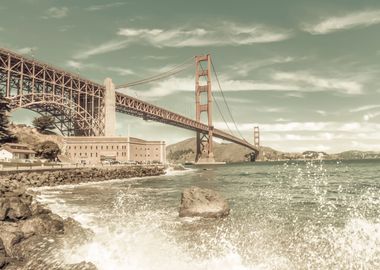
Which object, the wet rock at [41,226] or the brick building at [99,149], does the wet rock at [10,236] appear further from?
the brick building at [99,149]

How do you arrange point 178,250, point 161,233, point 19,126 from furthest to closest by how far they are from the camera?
point 19,126
point 161,233
point 178,250

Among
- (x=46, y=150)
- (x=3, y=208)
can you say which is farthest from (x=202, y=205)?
(x=46, y=150)

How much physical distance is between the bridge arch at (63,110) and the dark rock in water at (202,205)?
7188 centimetres

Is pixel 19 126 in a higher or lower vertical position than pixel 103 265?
higher

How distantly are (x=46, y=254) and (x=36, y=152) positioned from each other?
67.0m

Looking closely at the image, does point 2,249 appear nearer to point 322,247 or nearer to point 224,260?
point 224,260

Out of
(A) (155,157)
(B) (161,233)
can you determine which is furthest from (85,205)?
(A) (155,157)

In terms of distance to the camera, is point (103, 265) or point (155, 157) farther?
point (155, 157)

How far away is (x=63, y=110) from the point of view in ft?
333

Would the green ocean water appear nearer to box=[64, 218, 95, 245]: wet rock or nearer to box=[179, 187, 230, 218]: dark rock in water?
box=[64, 218, 95, 245]: wet rock

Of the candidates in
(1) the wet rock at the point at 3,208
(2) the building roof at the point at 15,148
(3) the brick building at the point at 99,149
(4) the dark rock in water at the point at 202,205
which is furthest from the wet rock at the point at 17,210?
(3) the brick building at the point at 99,149

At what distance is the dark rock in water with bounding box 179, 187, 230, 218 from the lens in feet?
64.4

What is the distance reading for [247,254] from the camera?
41.2ft

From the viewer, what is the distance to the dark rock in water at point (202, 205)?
19641mm
